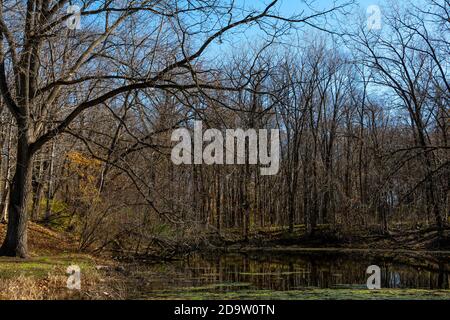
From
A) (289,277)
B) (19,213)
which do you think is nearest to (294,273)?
(289,277)

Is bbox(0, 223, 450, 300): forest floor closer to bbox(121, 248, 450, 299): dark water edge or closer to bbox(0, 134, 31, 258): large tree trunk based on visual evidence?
bbox(121, 248, 450, 299): dark water edge

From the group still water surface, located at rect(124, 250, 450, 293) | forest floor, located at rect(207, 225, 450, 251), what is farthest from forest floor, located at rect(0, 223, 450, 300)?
forest floor, located at rect(207, 225, 450, 251)

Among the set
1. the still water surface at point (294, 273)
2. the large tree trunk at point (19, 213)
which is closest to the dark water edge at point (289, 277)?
the still water surface at point (294, 273)

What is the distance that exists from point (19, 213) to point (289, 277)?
7925 millimetres

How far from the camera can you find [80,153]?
66.5ft

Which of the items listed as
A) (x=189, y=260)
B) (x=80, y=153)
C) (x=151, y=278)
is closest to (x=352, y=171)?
(x=189, y=260)

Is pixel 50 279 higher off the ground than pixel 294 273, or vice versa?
pixel 50 279

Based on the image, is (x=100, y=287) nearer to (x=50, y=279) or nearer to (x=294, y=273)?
(x=50, y=279)

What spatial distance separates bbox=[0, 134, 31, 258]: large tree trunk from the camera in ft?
41.4

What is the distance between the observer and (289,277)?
14938 millimetres

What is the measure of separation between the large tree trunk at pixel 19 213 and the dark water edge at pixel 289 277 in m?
3.03

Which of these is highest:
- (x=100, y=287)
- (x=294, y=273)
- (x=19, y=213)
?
(x=19, y=213)

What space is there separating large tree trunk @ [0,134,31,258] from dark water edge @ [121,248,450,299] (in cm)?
303
